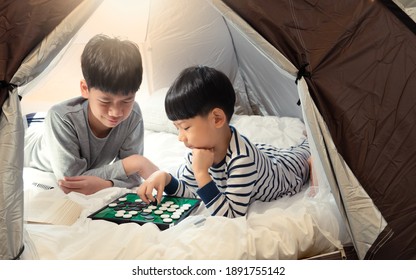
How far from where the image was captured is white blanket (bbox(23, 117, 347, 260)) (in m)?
0.97

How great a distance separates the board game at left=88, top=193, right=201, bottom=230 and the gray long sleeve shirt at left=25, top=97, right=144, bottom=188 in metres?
0.19

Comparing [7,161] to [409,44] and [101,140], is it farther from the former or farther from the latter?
[409,44]

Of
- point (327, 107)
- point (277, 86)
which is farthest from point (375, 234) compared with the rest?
point (277, 86)

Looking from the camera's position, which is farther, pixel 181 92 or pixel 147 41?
pixel 147 41

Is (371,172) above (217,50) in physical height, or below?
below

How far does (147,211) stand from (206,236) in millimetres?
249

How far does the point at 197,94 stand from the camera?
110cm

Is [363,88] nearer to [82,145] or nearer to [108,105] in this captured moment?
[108,105]

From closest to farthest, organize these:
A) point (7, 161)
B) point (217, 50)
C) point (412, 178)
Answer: point (7, 161) < point (412, 178) < point (217, 50)

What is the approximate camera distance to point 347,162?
3.48 feet

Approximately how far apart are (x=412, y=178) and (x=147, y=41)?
174cm

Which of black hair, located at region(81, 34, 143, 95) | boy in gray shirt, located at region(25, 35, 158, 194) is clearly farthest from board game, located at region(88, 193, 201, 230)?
black hair, located at region(81, 34, 143, 95)

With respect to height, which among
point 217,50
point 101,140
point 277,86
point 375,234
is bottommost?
point 375,234

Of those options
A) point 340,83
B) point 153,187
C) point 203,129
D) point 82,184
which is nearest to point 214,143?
point 203,129
